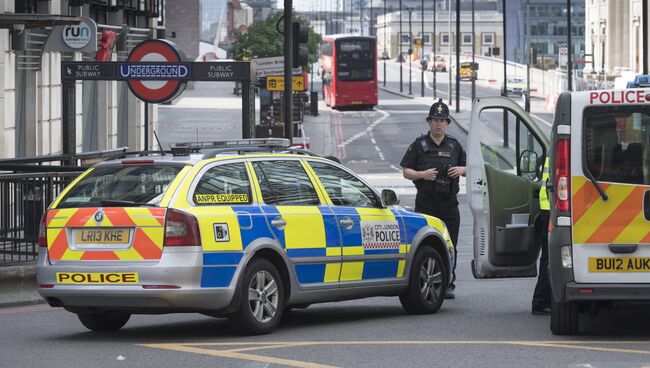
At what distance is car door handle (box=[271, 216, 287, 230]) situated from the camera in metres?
11.5

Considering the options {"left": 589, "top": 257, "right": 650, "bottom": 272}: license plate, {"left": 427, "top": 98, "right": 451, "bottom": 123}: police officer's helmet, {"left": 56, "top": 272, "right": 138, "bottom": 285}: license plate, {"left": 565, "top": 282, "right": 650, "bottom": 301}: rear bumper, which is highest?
{"left": 427, "top": 98, "right": 451, "bottom": 123}: police officer's helmet

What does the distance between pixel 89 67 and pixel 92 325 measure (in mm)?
6155

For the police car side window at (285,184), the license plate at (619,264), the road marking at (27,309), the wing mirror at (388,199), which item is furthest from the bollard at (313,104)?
the license plate at (619,264)

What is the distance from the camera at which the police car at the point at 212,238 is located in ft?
35.4

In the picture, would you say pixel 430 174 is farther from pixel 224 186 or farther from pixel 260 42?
pixel 260 42

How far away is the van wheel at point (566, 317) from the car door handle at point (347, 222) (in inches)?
77.3

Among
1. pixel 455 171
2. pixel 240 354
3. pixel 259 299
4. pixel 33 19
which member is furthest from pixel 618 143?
pixel 33 19

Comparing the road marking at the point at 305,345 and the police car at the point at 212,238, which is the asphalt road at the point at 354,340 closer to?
the road marking at the point at 305,345


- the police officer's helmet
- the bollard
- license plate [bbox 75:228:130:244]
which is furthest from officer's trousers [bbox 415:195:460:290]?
the bollard

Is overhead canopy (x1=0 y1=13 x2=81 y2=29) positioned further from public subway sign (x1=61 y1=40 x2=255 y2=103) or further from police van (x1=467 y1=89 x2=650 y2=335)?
police van (x1=467 y1=89 x2=650 y2=335)

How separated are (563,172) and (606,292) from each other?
36.2 inches

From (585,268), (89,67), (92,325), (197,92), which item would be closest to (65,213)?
(92,325)

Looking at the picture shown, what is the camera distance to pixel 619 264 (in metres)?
10.8

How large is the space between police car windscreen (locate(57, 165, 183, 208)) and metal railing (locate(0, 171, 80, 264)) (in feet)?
14.7
